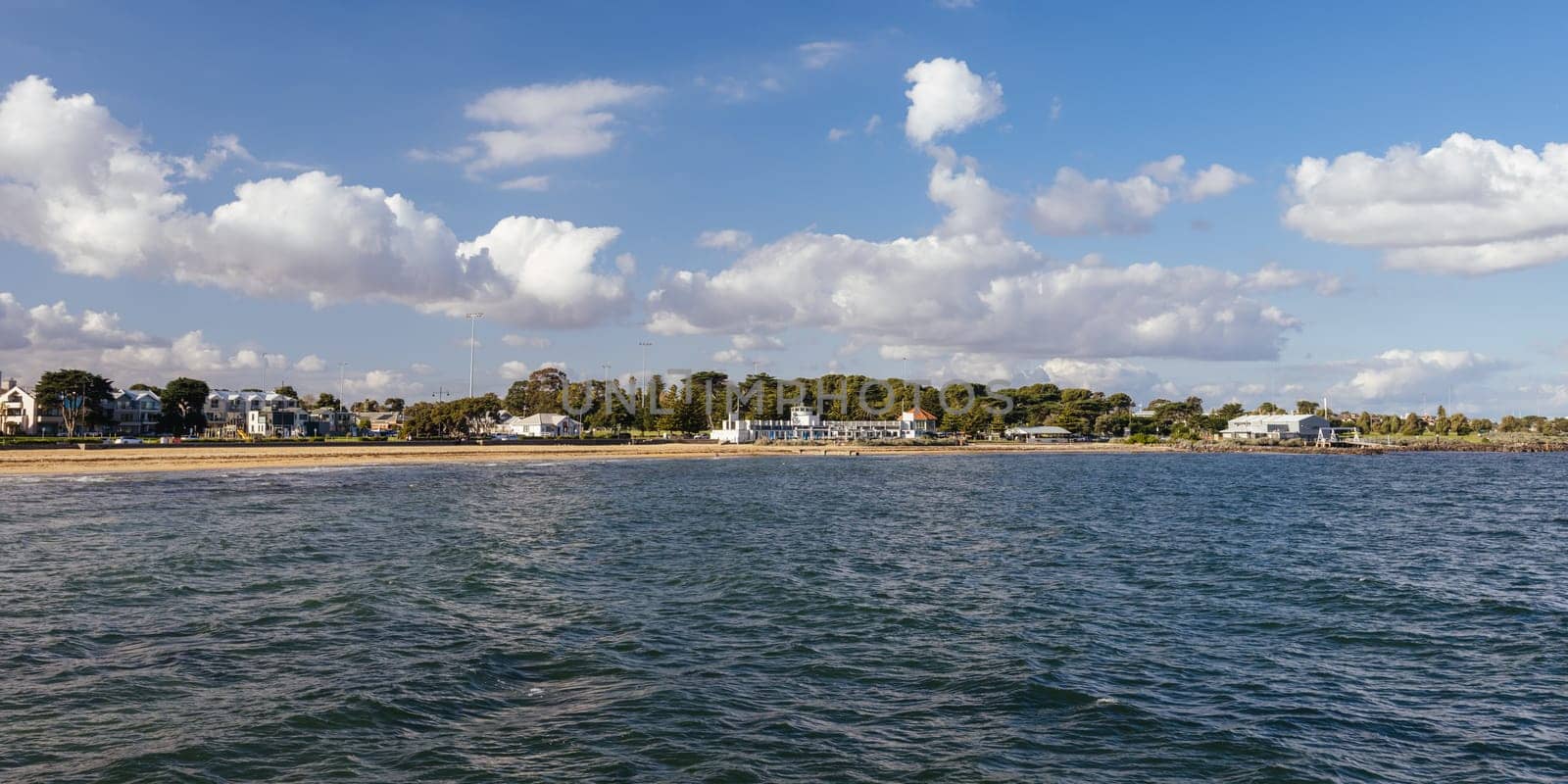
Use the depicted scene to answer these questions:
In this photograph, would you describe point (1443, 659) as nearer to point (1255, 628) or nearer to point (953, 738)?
point (1255, 628)

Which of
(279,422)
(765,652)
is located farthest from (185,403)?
(765,652)

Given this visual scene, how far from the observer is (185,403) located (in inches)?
6319

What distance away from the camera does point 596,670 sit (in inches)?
683

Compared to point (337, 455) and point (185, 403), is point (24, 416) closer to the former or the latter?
point (185, 403)

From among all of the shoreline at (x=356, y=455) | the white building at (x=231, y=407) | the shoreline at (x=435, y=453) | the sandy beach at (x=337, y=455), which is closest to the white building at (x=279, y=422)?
the white building at (x=231, y=407)

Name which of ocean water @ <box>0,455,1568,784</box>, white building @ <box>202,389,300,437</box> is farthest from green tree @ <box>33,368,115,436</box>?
ocean water @ <box>0,455,1568,784</box>

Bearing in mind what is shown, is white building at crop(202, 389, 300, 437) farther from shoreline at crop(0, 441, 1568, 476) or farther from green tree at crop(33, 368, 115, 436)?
shoreline at crop(0, 441, 1568, 476)

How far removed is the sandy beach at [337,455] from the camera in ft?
271

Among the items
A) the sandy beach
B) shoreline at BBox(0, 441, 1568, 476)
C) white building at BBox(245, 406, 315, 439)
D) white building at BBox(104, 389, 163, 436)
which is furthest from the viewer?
white building at BBox(245, 406, 315, 439)

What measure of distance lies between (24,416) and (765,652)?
168604 mm

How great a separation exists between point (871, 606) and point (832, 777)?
11730mm

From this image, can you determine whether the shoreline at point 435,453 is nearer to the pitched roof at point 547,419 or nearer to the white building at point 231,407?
the pitched roof at point 547,419

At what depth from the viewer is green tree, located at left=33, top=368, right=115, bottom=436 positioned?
136 meters

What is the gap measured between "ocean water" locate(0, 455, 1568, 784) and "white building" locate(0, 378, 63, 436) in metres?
126
